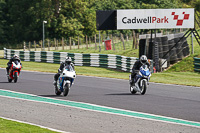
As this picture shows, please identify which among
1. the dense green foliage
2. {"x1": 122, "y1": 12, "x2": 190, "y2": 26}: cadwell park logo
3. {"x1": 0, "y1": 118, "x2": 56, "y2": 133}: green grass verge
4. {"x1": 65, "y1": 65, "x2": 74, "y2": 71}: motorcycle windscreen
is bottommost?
{"x1": 0, "y1": 118, "x2": 56, "y2": 133}: green grass verge

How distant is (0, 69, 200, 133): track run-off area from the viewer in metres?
10.8

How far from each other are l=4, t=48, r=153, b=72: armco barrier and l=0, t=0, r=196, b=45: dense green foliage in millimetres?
29124

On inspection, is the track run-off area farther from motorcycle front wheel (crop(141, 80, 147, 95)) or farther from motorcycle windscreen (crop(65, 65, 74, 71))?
motorcycle windscreen (crop(65, 65, 74, 71))

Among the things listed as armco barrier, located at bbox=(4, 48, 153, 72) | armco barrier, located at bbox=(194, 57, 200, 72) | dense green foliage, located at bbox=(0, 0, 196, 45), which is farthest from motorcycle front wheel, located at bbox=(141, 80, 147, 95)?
dense green foliage, located at bbox=(0, 0, 196, 45)

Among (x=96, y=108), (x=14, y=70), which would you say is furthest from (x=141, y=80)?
(x=14, y=70)

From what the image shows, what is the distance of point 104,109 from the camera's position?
44.8ft

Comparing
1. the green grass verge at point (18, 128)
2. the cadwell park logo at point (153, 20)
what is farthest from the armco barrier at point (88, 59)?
the green grass verge at point (18, 128)

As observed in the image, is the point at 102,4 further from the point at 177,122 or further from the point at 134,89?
the point at 177,122

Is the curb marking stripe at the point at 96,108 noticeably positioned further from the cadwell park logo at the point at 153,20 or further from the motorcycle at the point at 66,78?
the cadwell park logo at the point at 153,20

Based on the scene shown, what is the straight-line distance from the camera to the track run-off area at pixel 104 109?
35.5 feet

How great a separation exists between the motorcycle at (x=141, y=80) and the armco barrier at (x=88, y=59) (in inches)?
551

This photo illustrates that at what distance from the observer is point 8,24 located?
87.5 meters

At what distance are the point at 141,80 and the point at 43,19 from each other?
6095 cm

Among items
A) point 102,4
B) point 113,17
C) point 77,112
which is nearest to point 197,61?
point 113,17
